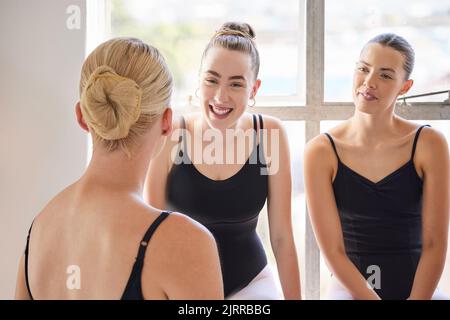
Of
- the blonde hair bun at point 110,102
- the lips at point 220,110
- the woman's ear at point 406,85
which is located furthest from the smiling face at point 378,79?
the blonde hair bun at point 110,102

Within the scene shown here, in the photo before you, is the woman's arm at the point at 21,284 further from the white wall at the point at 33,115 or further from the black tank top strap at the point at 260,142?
the black tank top strap at the point at 260,142

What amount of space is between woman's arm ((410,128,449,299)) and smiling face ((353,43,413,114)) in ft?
0.44

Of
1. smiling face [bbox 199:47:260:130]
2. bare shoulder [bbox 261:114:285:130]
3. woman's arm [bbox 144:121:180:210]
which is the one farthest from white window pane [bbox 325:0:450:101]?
woman's arm [bbox 144:121:180:210]

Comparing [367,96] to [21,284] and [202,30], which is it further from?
[21,284]

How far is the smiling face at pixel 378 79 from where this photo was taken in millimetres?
1306

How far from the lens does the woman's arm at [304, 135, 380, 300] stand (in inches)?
53.4

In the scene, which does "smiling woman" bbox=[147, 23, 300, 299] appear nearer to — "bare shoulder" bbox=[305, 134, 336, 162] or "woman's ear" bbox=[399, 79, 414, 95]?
"bare shoulder" bbox=[305, 134, 336, 162]

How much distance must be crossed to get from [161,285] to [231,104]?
60 cm

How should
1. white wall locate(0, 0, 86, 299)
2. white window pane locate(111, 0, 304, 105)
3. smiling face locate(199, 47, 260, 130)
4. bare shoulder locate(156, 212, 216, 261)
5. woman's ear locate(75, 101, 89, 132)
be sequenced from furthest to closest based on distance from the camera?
1. white window pane locate(111, 0, 304, 105)
2. white wall locate(0, 0, 86, 299)
3. smiling face locate(199, 47, 260, 130)
4. woman's ear locate(75, 101, 89, 132)
5. bare shoulder locate(156, 212, 216, 261)

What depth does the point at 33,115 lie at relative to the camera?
1.46 m

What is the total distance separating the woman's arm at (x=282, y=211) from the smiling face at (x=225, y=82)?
0.40ft
